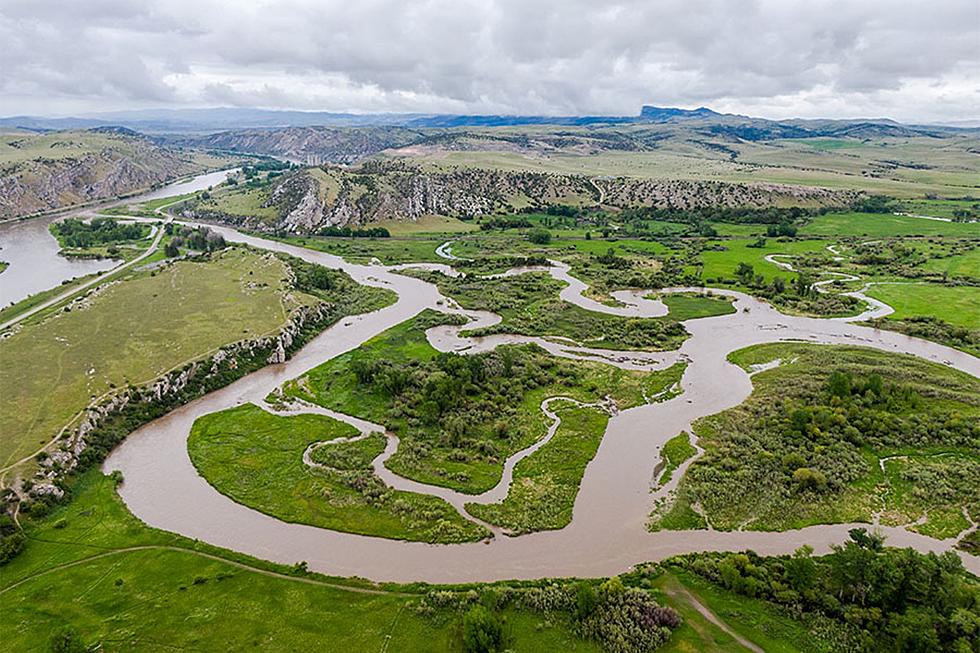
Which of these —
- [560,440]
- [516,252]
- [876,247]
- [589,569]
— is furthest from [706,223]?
[589,569]

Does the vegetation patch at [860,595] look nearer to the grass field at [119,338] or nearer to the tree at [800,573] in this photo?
the tree at [800,573]

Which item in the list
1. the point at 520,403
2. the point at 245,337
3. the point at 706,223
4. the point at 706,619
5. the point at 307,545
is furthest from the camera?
the point at 706,223

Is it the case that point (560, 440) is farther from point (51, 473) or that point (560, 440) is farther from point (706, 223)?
point (706, 223)

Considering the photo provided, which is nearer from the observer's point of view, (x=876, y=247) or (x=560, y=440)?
(x=560, y=440)

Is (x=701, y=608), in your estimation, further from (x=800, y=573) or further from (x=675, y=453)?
(x=675, y=453)

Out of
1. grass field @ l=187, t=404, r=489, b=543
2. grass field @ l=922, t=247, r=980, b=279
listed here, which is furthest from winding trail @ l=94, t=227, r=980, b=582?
grass field @ l=922, t=247, r=980, b=279

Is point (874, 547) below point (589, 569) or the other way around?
the other way around

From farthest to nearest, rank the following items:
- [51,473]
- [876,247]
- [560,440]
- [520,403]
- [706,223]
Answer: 1. [706,223]
2. [876,247]
3. [520,403]
4. [560,440]
5. [51,473]
